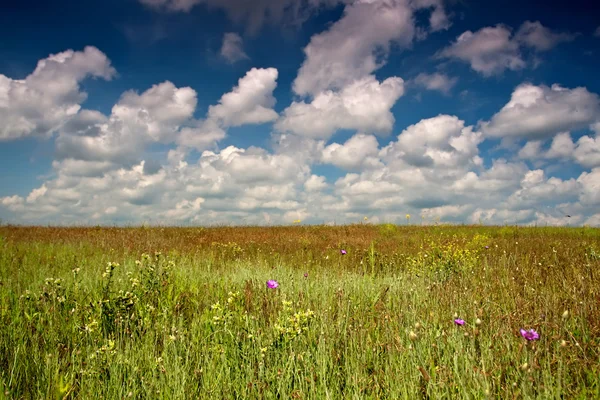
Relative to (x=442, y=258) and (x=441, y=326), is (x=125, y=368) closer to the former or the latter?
(x=441, y=326)

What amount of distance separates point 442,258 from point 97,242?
11.9 m

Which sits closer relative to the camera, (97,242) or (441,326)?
(441,326)

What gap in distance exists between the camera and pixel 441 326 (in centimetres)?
335

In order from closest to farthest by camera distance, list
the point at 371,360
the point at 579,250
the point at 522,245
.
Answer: the point at 371,360 < the point at 579,250 < the point at 522,245

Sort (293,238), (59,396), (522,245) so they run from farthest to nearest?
(293,238)
(522,245)
(59,396)

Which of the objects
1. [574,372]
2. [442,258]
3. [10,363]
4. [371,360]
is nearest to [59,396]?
[10,363]

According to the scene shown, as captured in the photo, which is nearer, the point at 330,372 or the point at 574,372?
the point at 574,372

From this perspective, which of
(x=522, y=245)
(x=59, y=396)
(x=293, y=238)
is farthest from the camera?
(x=293, y=238)

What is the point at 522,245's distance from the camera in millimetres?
11703

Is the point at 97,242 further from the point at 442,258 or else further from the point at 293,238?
the point at 442,258

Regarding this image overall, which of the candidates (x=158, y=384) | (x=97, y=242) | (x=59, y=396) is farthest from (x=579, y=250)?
(x=97, y=242)

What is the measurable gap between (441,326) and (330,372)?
1.15 metres

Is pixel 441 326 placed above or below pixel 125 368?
above

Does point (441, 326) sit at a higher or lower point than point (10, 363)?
higher
